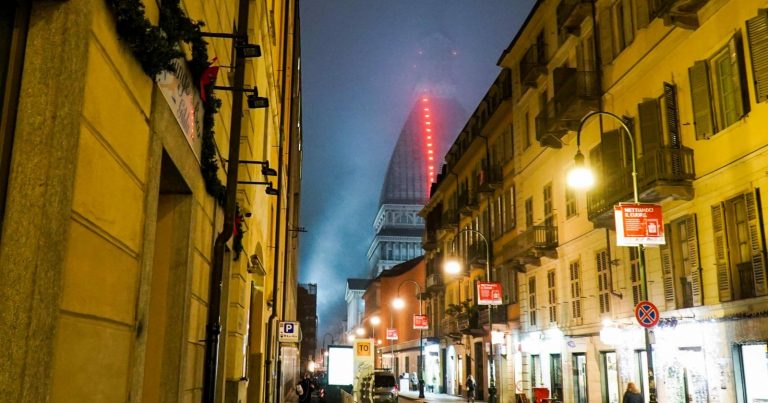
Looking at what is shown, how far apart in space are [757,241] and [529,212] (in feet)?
63.1

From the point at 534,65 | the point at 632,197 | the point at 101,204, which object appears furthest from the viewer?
the point at 534,65

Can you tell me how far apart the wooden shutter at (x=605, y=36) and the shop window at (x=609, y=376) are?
37.8 feet

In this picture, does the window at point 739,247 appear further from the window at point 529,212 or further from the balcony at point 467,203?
the balcony at point 467,203

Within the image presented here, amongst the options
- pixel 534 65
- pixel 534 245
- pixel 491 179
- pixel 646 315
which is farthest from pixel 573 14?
pixel 646 315

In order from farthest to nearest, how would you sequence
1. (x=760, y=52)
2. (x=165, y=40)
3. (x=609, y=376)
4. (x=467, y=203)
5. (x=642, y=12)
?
(x=467, y=203) < (x=609, y=376) < (x=642, y=12) < (x=760, y=52) < (x=165, y=40)

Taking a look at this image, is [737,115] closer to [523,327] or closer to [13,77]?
[13,77]

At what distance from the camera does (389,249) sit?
166m

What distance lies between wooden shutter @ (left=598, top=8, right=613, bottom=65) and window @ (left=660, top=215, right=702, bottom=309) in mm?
8149

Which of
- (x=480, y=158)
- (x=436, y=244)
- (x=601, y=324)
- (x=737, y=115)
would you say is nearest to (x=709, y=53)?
(x=737, y=115)

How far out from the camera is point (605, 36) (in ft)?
84.9

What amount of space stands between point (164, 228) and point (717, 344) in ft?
51.7

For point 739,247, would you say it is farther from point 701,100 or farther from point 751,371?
point 701,100

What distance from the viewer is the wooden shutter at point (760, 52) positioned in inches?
626

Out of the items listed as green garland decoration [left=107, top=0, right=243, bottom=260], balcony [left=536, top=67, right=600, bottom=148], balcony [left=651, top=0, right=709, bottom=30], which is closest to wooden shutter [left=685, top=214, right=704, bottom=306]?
balcony [left=651, top=0, right=709, bottom=30]
